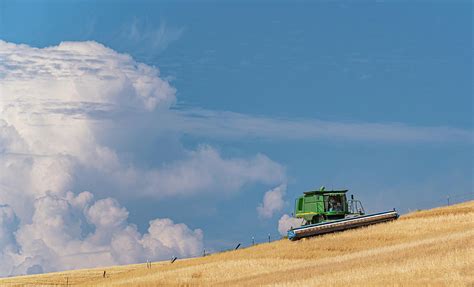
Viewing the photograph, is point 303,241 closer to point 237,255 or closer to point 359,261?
point 237,255

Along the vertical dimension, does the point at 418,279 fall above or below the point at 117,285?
below

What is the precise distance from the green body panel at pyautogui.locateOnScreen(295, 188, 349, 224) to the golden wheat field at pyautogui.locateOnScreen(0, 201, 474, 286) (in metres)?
3.97

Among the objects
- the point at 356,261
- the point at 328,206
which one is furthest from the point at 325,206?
the point at 356,261

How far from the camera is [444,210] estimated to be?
67.4 m

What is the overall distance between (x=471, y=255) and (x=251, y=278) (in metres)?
12.3

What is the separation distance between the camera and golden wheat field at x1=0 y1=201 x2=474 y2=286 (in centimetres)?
3450

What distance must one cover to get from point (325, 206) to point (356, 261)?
847 inches

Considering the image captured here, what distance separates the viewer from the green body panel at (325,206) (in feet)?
208

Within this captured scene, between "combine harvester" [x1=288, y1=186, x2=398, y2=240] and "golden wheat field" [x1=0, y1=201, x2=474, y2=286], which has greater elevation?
"combine harvester" [x1=288, y1=186, x2=398, y2=240]

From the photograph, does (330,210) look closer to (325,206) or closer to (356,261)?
(325,206)

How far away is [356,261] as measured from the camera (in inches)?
1657

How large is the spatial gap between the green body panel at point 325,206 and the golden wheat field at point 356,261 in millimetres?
3971

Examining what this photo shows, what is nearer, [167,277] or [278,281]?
[278,281]

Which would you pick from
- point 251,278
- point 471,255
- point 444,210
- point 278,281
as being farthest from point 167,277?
point 444,210
